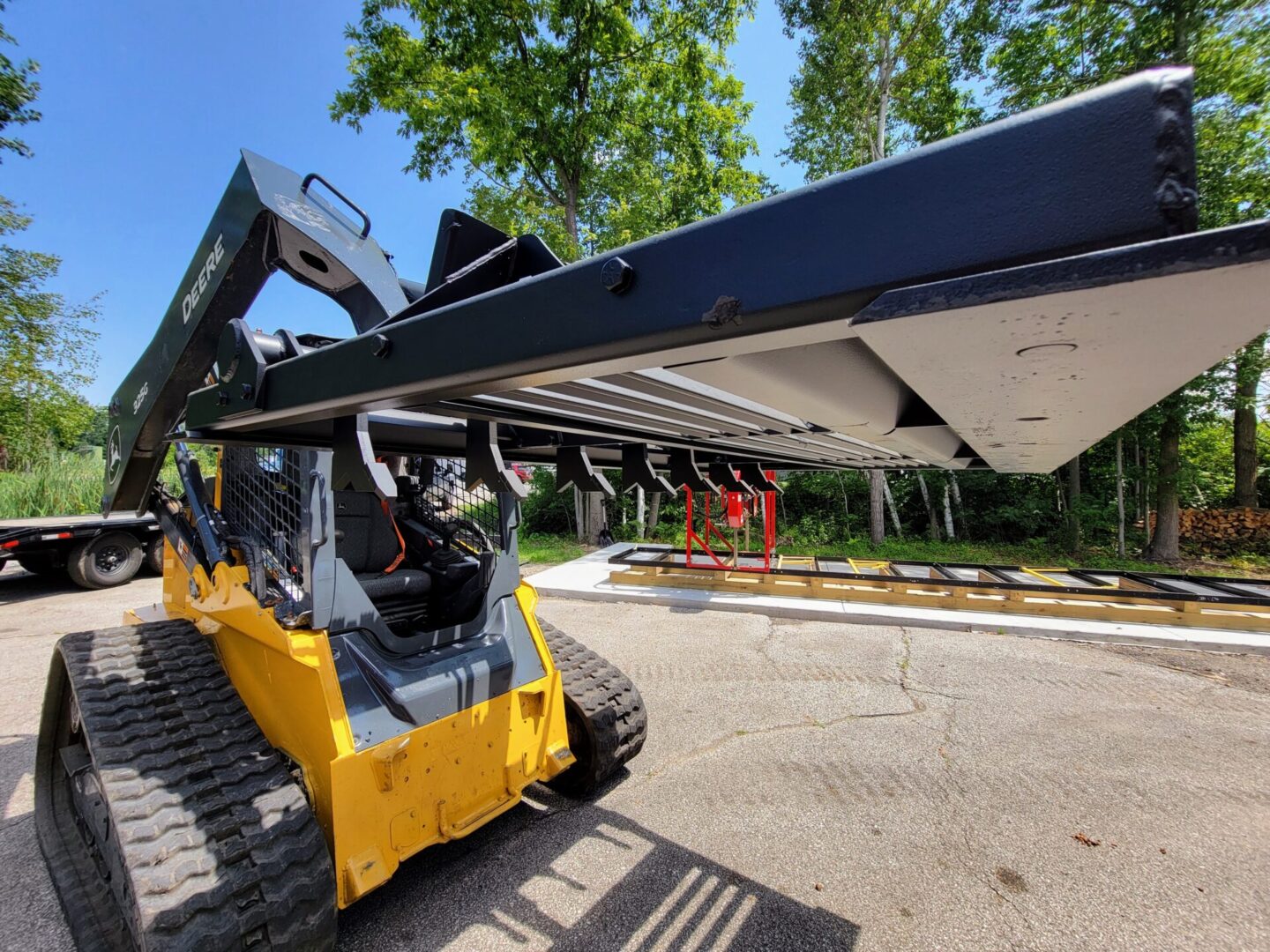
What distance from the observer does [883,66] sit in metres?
10.1

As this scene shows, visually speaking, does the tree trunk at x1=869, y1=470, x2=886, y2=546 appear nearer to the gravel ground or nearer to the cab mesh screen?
the gravel ground

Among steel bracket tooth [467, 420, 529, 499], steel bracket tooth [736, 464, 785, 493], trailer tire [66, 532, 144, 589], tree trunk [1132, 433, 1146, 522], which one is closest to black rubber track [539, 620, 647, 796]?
steel bracket tooth [736, 464, 785, 493]

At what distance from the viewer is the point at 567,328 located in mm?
779

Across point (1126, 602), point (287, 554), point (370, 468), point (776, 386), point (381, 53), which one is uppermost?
point (381, 53)

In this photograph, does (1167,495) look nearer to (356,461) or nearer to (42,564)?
(356,461)

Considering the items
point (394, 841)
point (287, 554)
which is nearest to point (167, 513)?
point (287, 554)

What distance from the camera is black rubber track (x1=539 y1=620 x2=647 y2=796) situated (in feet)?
8.73

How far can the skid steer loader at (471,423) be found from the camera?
1.71ft

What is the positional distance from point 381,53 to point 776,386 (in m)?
11.9

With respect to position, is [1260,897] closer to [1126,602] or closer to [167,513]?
[1126,602]

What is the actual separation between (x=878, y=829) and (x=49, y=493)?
1628 centimetres

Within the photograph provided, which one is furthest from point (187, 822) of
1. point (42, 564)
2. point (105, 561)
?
point (42, 564)

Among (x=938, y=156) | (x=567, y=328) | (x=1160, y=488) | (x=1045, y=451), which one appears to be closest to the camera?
(x=938, y=156)

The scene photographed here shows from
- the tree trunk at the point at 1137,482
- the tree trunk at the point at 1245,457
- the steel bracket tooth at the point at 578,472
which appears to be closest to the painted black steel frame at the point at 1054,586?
the tree trunk at the point at 1137,482
